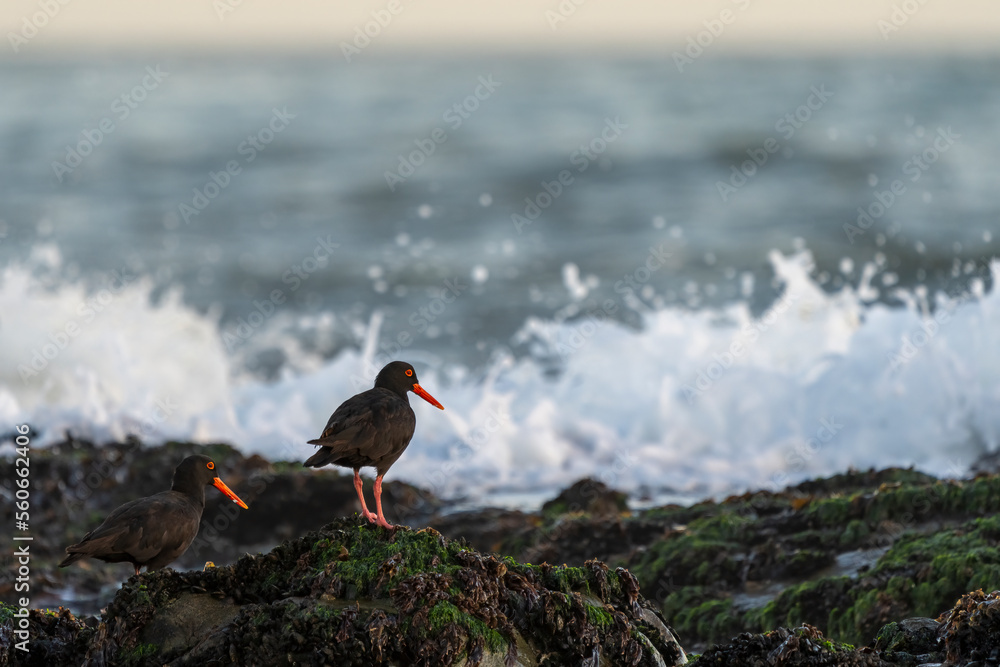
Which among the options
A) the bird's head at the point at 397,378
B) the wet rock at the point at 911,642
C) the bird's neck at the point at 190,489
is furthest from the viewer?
the bird's head at the point at 397,378

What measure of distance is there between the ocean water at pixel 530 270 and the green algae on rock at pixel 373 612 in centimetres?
639

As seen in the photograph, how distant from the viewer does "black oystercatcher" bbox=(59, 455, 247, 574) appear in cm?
520

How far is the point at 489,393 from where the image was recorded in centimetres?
1478

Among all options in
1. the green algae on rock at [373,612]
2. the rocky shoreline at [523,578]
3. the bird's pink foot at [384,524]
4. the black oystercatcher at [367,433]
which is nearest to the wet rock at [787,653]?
the rocky shoreline at [523,578]

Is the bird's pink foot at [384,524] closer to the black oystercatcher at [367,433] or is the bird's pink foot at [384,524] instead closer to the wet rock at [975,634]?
the black oystercatcher at [367,433]

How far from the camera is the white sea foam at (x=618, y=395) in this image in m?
12.4

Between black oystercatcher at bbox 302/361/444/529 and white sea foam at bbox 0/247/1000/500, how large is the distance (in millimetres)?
5909

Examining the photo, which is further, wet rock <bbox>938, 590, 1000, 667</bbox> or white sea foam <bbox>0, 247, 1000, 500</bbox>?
white sea foam <bbox>0, 247, 1000, 500</bbox>

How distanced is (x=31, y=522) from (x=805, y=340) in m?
9.82

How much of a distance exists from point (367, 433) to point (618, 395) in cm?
940

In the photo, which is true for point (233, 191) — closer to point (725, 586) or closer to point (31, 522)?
point (31, 522)

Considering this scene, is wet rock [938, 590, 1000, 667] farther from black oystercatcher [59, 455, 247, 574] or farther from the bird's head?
black oystercatcher [59, 455, 247, 574]

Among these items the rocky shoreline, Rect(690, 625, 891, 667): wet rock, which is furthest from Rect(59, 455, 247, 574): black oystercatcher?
Rect(690, 625, 891, 667): wet rock

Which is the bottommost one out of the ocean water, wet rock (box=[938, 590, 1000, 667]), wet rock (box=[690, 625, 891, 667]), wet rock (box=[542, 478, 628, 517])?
the ocean water
